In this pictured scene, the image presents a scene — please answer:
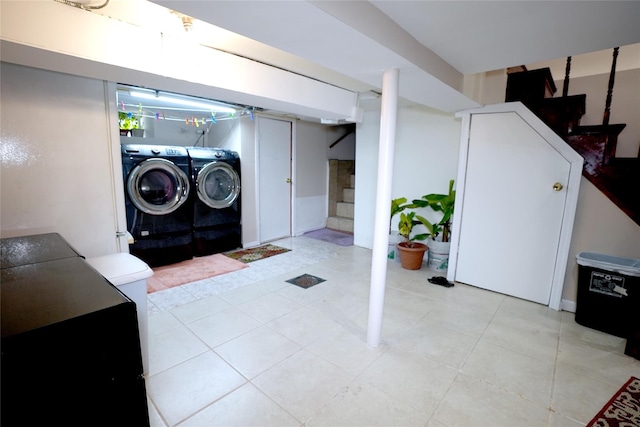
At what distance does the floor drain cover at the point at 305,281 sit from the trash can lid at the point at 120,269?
1668 mm

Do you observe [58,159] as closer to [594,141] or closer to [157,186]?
[157,186]

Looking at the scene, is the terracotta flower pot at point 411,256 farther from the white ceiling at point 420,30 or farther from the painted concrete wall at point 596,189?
the white ceiling at point 420,30

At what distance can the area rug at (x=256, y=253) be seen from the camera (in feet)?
13.0

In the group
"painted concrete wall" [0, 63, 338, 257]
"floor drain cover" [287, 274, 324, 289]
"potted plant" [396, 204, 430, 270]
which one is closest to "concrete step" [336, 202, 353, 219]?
"potted plant" [396, 204, 430, 270]

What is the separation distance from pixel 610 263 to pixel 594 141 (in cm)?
101

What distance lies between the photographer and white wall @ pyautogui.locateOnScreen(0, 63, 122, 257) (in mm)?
1752

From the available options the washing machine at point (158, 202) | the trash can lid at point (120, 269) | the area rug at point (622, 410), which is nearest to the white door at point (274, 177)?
the washing machine at point (158, 202)

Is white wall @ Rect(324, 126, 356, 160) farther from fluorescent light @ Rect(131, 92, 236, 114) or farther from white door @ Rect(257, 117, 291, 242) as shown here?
fluorescent light @ Rect(131, 92, 236, 114)

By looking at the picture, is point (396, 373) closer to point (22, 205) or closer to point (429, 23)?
point (429, 23)

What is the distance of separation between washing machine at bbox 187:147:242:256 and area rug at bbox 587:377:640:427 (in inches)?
156

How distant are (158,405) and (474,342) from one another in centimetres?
212

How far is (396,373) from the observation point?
181 centimetres

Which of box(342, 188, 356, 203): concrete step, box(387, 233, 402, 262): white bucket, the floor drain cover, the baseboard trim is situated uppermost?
box(342, 188, 356, 203): concrete step

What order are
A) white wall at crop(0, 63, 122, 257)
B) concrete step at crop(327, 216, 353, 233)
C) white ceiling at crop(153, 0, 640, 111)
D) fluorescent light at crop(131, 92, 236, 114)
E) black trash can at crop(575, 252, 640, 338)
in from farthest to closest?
concrete step at crop(327, 216, 353, 233), fluorescent light at crop(131, 92, 236, 114), black trash can at crop(575, 252, 640, 338), white wall at crop(0, 63, 122, 257), white ceiling at crop(153, 0, 640, 111)
